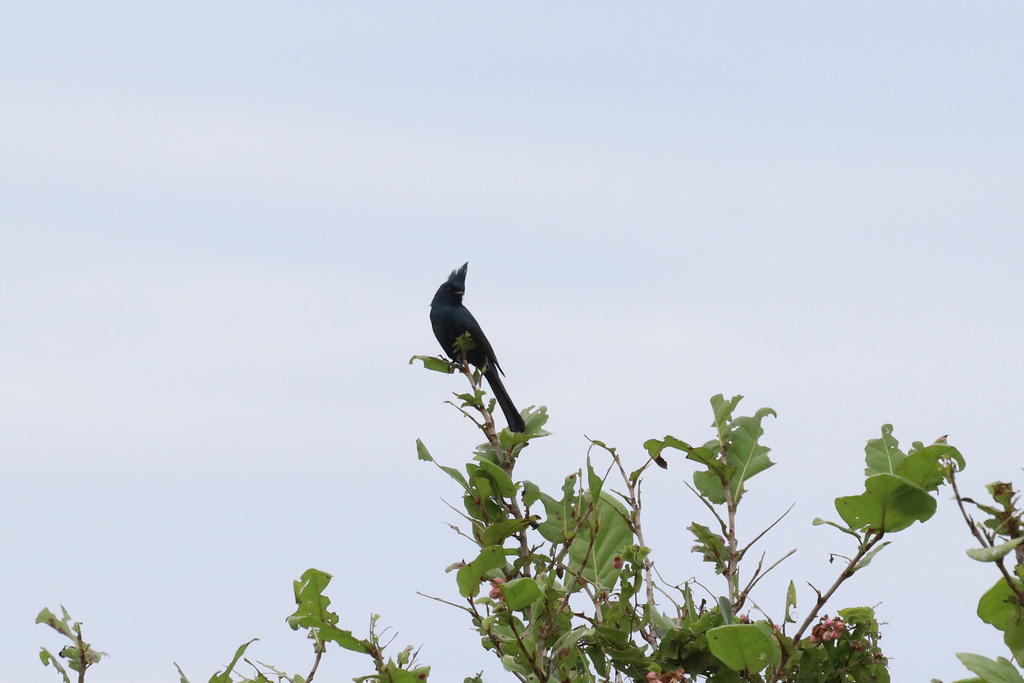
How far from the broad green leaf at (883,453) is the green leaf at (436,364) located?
2039mm

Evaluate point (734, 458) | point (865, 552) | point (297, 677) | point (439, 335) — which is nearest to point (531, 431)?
point (734, 458)

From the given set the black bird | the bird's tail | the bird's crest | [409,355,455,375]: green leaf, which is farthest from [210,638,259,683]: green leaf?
the bird's crest

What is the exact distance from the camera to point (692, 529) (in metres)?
2.89

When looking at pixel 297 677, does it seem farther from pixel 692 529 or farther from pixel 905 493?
pixel 905 493

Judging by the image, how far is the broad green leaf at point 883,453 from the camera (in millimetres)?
2877

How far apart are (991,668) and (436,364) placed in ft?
9.06

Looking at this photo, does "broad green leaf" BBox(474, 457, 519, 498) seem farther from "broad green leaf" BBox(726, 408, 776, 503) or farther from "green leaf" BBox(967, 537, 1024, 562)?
"green leaf" BBox(967, 537, 1024, 562)

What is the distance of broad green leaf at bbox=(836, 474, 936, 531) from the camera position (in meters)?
2.47

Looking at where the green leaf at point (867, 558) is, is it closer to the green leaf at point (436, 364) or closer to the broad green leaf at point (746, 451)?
the broad green leaf at point (746, 451)

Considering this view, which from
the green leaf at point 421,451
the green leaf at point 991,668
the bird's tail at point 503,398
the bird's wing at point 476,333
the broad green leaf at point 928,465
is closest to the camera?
the green leaf at point 991,668

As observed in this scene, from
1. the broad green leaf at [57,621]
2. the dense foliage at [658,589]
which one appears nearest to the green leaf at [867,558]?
the dense foliage at [658,589]

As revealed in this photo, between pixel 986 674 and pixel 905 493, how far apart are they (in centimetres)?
46

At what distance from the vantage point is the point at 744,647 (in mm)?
2428

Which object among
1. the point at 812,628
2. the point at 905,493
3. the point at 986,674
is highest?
the point at 905,493
